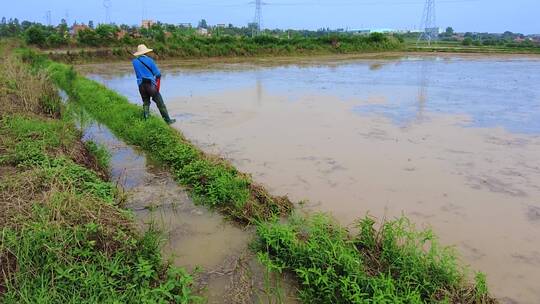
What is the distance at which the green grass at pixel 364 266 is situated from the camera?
277 cm

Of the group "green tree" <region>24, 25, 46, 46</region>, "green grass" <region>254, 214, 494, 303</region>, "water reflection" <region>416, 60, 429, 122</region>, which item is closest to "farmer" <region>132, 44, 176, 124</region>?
"green grass" <region>254, 214, 494, 303</region>

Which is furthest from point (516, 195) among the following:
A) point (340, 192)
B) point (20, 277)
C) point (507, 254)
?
point (20, 277)

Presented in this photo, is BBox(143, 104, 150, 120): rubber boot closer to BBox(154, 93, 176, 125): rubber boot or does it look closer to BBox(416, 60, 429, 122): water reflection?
BBox(154, 93, 176, 125): rubber boot

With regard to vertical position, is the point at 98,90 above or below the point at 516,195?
above

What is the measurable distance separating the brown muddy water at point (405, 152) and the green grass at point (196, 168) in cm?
47

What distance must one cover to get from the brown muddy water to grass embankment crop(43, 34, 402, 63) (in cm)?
1199

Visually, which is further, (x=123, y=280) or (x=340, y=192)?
(x=340, y=192)

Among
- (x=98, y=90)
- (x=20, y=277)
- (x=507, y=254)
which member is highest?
(x=98, y=90)

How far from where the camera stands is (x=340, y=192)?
4770 millimetres

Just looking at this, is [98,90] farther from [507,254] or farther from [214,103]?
[507,254]

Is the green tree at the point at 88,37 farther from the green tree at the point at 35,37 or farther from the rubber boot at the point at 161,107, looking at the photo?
the rubber boot at the point at 161,107

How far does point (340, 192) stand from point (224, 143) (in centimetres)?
268

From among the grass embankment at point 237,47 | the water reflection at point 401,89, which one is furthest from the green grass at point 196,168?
the grass embankment at point 237,47

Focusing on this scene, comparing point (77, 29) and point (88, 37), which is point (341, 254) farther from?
point (77, 29)
